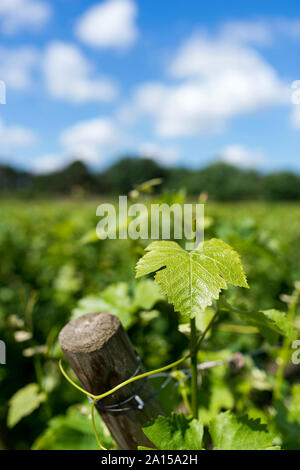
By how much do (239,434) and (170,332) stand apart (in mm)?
2935

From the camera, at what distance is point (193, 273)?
2.67 feet

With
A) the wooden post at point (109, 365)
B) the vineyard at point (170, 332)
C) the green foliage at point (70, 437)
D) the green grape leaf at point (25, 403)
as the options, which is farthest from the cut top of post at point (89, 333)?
the green grape leaf at point (25, 403)

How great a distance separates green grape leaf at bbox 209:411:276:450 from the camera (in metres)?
0.97

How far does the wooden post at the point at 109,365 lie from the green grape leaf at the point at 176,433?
0.10 metres

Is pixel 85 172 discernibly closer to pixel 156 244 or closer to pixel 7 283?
pixel 7 283

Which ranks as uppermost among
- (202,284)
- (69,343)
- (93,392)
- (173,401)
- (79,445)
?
(202,284)

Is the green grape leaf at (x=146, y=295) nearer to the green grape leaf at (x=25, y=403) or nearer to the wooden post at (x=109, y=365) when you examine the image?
the wooden post at (x=109, y=365)

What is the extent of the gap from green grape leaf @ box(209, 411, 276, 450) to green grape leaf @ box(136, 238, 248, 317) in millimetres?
409

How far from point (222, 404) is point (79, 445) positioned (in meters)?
0.64

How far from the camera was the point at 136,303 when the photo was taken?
55.1 inches

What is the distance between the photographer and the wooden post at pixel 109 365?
94 centimetres

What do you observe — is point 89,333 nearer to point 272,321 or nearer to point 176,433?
point 176,433

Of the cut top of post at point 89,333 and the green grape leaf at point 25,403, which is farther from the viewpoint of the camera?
the green grape leaf at point 25,403
